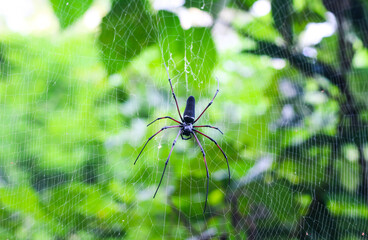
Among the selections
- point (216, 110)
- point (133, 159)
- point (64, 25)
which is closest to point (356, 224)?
point (216, 110)

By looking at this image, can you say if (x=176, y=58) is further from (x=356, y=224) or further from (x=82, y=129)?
(x=356, y=224)

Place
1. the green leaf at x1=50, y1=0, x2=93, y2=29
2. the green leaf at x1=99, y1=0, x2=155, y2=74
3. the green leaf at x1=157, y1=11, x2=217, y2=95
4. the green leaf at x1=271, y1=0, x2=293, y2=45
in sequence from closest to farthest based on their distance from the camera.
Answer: the green leaf at x1=50, y1=0, x2=93, y2=29
the green leaf at x1=99, y1=0, x2=155, y2=74
the green leaf at x1=157, y1=11, x2=217, y2=95
the green leaf at x1=271, y1=0, x2=293, y2=45

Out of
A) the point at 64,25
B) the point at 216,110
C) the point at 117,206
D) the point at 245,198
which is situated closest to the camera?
the point at 64,25

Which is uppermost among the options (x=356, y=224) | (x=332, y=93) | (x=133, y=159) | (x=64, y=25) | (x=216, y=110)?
(x=64, y=25)

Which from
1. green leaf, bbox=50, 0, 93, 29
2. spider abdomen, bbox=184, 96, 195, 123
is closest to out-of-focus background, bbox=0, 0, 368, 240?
green leaf, bbox=50, 0, 93, 29

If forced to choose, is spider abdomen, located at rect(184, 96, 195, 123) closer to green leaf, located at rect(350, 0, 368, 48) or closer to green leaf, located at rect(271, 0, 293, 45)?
green leaf, located at rect(271, 0, 293, 45)

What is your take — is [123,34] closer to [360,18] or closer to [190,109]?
[190,109]

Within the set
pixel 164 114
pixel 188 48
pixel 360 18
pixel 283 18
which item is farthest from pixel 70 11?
pixel 360 18

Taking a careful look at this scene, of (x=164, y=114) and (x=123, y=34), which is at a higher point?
(x=123, y=34)
